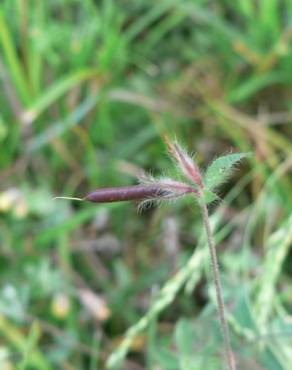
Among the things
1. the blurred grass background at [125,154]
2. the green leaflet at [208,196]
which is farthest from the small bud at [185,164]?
the blurred grass background at [125,154]

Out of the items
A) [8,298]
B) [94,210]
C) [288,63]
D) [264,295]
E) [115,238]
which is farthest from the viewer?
[288,63]

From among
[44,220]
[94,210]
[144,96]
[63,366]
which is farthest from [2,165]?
[63,366]

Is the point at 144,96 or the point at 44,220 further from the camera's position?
the point at 144,96

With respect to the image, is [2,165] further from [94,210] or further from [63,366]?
[63,366]

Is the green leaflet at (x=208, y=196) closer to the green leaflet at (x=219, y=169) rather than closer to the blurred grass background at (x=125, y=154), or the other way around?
the green leaflet at (x=219, y=169)

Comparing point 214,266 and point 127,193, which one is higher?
point 127,193

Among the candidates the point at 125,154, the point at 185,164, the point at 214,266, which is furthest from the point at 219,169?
the point at 125,154

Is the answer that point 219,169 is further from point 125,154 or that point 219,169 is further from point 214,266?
point 125,154
